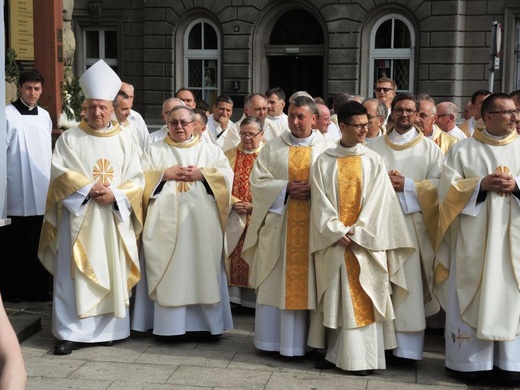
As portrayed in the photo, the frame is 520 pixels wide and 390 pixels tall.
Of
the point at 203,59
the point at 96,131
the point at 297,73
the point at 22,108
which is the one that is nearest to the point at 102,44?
the point at 203,59

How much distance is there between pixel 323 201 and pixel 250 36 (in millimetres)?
14279

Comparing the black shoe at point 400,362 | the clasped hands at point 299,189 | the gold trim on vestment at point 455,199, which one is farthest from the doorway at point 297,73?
the gold trim on vestment at point 455,199

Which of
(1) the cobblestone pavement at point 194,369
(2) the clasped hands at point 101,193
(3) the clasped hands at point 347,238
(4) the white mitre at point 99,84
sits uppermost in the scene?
(4) the white mitre at point 99,84

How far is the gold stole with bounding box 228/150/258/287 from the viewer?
7953 millimetres

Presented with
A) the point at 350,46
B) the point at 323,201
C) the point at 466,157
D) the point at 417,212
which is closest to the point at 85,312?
the point at 323,201

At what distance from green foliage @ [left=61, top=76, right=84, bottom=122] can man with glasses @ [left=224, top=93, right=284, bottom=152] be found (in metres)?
1.57

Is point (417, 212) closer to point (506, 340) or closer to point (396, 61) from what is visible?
point (506, 340)

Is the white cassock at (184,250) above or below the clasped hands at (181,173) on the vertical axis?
below

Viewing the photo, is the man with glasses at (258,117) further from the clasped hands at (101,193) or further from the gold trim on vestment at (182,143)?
the clasped hands at (101,193)

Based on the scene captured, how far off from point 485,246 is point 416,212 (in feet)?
2.04

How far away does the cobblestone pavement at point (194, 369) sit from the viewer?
19.4 feet

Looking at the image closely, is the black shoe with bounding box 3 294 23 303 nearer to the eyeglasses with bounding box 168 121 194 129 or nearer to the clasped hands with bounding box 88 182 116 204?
the clasped hands with bounding box 88 182 116 204

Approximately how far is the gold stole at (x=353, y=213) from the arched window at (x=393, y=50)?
13.5 meters

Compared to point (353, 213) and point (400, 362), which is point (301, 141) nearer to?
point (353, 213)
